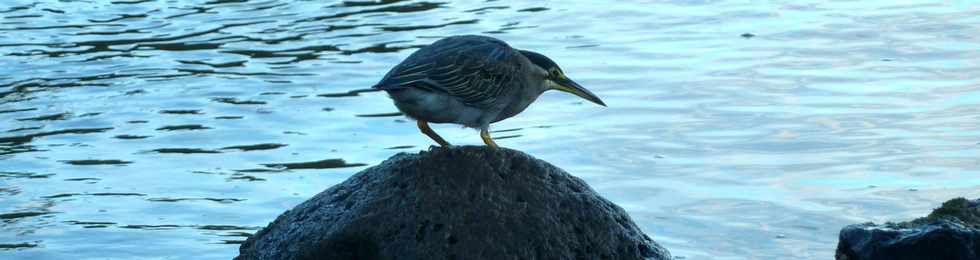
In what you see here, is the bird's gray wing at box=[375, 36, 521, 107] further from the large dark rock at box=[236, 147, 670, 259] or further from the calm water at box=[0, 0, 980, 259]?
the calm water at box=[0, 0, 980, 259]

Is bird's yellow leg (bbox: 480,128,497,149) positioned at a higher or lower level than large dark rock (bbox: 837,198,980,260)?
higher

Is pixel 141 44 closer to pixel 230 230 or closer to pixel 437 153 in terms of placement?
pixel 230 230

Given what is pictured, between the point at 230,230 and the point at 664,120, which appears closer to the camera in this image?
the point at 230,230

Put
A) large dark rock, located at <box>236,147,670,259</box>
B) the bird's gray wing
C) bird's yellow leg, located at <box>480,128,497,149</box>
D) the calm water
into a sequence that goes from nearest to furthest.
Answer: large dark rock, located at <box>236,147,670,259</box> → the bird's gray wing → bird's yellow leg, located at <box>480,128,497,149</box> → the calm water

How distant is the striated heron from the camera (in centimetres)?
640

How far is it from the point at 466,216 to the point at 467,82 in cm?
61

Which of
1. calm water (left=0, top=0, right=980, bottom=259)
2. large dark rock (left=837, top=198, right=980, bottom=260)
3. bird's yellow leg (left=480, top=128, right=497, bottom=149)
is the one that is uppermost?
bird's yellow leg (left=480, top=128, right=497, bottom=149)

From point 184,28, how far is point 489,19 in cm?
312

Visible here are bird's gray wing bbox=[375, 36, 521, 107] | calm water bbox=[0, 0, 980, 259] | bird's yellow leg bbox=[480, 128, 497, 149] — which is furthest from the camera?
calm water bbox=[0, 0, 980, 259]

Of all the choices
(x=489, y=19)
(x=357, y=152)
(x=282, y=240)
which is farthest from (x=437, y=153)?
(x=489, y=19)

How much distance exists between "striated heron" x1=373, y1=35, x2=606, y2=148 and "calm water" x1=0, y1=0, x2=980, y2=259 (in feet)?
7.72

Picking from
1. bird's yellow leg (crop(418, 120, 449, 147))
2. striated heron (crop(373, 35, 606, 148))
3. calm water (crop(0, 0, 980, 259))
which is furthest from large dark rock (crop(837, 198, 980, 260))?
calm water (crop(0, 0, 980, 259))

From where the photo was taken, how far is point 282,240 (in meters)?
6.71

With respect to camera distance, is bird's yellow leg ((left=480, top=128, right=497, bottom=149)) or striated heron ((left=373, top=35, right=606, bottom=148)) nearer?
striated heron ((left=373, top=35, right=606, bottom=148))
